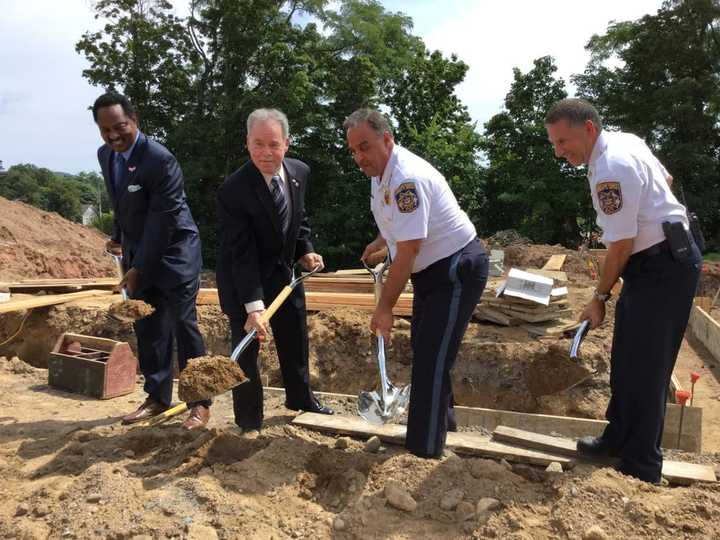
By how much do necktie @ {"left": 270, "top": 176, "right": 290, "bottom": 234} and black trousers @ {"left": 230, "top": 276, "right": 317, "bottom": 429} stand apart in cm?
43

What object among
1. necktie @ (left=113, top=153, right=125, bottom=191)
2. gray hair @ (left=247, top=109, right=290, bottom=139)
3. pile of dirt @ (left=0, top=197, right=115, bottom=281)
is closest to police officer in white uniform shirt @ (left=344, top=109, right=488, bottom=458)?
gray hair @ (left=247, top=109, right=290, bottom=139)

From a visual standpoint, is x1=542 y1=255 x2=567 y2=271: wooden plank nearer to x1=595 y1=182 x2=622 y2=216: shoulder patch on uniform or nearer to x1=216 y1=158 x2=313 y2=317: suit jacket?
x1=216 y1=158 x2=313 y2=317: suit jacket

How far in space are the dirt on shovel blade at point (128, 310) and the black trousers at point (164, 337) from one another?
31 centimetres

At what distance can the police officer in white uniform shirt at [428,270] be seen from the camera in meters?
2.71

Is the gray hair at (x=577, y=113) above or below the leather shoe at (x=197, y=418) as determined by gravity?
above

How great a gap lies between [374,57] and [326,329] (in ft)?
56.3

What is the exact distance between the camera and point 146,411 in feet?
12.9

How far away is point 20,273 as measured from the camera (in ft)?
34.2

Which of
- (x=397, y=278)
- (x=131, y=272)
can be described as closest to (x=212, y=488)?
(x=397, y=278)

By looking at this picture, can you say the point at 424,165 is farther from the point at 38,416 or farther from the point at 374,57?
the point at 374,57

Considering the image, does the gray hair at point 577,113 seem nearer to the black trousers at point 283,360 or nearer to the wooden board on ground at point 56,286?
the black trousers at point 283,360

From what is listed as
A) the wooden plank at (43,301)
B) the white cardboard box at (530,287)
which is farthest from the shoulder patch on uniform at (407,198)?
the wooden plank at (43,301)

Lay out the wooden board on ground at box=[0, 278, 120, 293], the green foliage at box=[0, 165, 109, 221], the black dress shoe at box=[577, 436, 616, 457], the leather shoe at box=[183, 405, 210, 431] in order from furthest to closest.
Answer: the green foliage at box=[0, 165, 109, 221]
the wooden board on ground at box=[0, 278, 120, 293]
the leather shoe at box=[183, 405, 210, 431]
the black dress shoe at box=[577, 436, 616, 457]

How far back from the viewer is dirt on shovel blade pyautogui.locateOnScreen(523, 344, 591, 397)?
5660 mm
